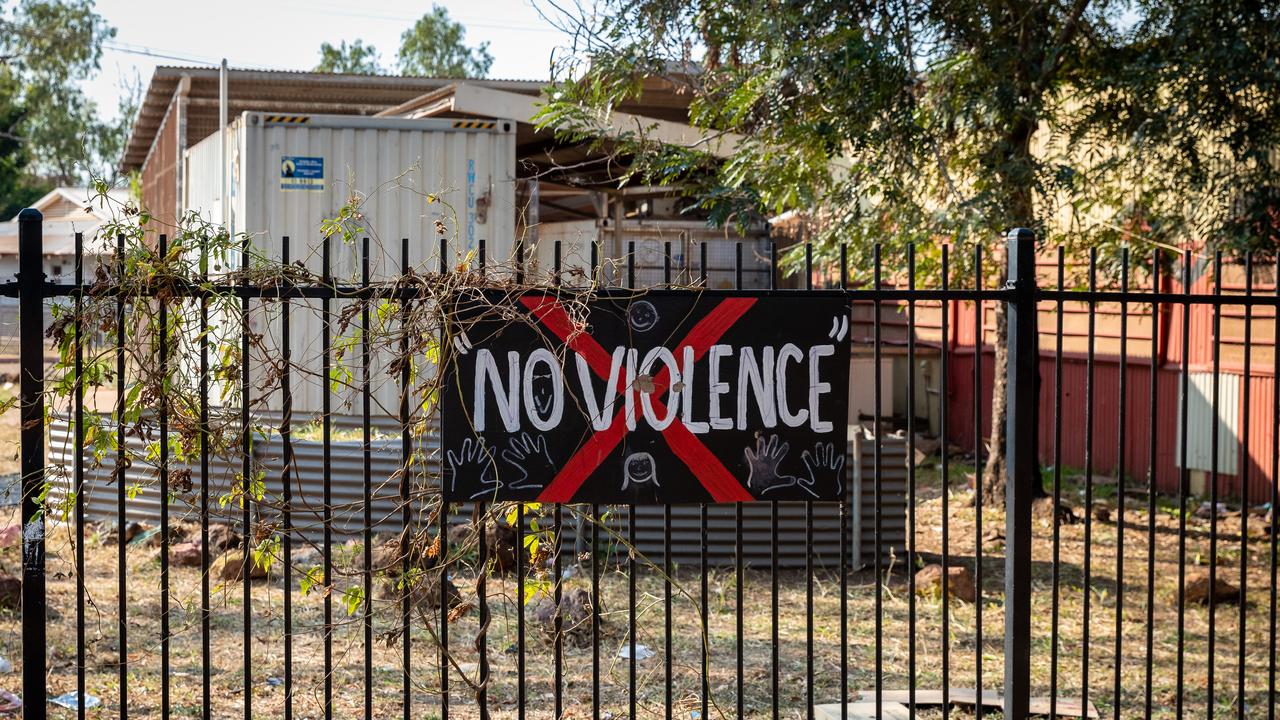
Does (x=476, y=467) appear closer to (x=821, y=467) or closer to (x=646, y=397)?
(x=646, y=397)

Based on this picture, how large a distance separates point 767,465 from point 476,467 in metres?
0.95

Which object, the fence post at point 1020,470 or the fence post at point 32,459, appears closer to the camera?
the fence post at point 32,459

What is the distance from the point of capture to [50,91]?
179 feet

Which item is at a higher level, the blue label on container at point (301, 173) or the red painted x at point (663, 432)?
the blue label on container at point (301, 173)

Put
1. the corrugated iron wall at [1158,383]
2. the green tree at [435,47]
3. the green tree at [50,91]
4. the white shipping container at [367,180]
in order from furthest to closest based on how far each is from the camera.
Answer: the green tree at [435,47] → the green tree at [50,91] → the corrugated iron wall at [1158,383] → the white shipping container at [367,180]

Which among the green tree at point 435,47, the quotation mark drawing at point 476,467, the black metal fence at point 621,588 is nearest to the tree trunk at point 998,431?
the black metal fence at point 621,588

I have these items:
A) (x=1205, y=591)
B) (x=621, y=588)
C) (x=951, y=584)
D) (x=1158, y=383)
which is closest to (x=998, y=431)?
(x=1158, y=383)

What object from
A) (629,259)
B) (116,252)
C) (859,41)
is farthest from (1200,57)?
(116,252)

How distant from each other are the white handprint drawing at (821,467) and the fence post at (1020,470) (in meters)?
0.63

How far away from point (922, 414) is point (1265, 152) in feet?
28.9

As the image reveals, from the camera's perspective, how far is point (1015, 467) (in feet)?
13.6

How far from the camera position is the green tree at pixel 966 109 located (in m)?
8.68

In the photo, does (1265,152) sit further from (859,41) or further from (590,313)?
(590,313)

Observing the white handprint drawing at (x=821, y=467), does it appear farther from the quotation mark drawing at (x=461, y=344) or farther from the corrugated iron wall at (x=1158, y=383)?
the corrugated iron wall at (x=1158, y=383)
